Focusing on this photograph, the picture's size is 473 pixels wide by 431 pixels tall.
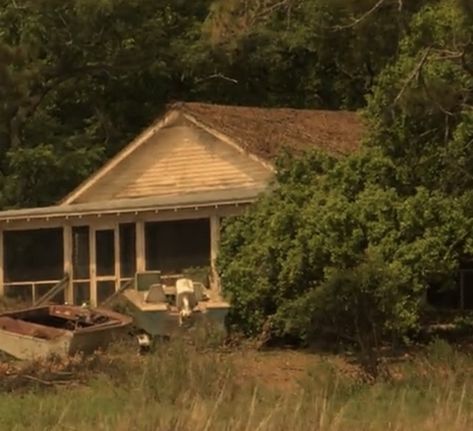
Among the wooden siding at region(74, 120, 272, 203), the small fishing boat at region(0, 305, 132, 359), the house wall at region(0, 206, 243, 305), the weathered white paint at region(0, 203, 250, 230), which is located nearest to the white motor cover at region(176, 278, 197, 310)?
the small fishing boat at region(0, 305, 132, 359)

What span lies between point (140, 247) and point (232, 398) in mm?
13352

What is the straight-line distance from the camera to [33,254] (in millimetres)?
27703

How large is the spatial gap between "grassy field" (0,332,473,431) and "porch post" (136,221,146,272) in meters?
8.44

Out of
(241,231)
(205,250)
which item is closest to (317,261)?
(241,231)

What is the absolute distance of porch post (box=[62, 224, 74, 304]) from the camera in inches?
1051

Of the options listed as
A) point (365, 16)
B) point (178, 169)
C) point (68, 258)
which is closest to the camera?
point (365, 16)

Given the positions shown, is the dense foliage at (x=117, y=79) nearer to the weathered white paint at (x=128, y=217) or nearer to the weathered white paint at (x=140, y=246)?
the weathered white paint at (x=128, y=217)

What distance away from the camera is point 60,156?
33750mm

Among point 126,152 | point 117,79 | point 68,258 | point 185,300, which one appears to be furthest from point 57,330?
point 117,79

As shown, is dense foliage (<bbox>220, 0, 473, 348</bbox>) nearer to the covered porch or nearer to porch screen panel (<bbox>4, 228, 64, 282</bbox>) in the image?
the covered porch

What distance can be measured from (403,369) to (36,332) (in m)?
7.47

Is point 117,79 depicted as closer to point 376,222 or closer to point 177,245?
point 177,245

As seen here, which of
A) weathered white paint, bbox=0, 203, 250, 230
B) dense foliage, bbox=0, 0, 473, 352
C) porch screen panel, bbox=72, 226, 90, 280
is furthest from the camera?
porch screen panel, bbox=72, 226, 90, 280

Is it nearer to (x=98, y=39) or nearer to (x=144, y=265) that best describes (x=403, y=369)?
(x=144, y=265)
